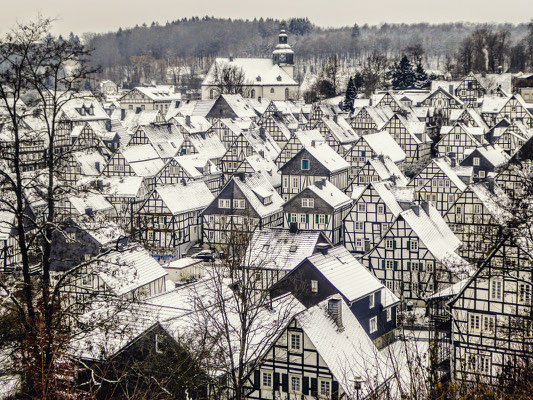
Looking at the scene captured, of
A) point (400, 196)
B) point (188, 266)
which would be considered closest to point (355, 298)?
point (188, 266)

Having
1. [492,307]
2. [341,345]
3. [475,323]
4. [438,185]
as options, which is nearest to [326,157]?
[438,185]

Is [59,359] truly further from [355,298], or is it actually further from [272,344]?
[355,298]

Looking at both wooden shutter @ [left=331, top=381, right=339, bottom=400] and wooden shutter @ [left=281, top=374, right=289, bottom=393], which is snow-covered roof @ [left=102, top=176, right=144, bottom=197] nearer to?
wooden shutter @ [left=281, top=374, right=289, bottom=393]

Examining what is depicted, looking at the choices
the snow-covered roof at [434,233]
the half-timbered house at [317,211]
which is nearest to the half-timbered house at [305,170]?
the half-timbered house at [317,211]

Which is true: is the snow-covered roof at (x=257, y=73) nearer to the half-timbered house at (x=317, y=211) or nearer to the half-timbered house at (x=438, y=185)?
the half-timbered house at (x=438, y=185)

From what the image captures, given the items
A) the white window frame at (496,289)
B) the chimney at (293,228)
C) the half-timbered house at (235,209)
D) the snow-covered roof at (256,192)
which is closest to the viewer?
the white window frame at (496,289)

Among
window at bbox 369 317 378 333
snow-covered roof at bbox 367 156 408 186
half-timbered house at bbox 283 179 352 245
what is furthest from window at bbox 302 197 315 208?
window at bbox 369 317 378 333

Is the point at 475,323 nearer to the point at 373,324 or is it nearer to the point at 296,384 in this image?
the point at 373,324
